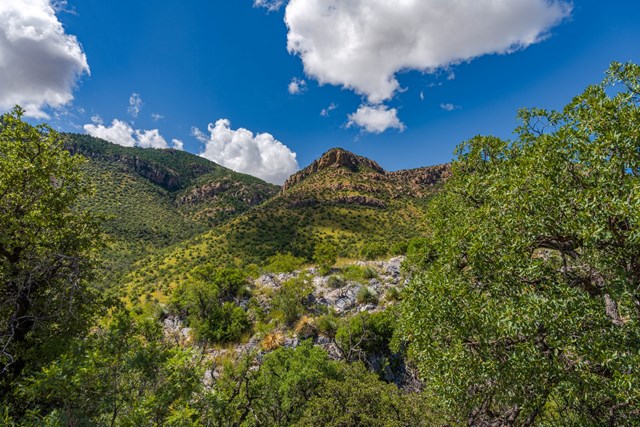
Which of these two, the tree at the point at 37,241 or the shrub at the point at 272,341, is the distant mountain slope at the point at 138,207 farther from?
the tree at the point at 37,241

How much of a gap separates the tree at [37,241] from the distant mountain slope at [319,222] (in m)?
48.4

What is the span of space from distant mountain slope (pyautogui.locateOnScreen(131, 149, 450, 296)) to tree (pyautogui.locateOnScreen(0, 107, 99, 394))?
159ft

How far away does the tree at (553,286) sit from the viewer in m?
6.14

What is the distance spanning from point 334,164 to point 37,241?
159 m

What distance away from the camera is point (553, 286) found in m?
6.83

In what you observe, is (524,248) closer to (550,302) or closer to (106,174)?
(550,302)

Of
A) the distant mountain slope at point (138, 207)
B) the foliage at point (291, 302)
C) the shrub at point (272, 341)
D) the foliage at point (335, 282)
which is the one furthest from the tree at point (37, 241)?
the distant mountain slope at point (138, 207)

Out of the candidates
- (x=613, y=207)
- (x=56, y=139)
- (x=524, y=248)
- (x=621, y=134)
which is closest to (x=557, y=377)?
(x=524, y=248)

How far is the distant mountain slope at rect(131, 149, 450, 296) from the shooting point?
7900 centimetres

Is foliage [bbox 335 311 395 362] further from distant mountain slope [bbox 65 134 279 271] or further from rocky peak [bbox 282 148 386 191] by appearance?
rocky peak [bbox 282 148 386 191]

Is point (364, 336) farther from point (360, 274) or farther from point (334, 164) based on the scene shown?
point (334, 164)

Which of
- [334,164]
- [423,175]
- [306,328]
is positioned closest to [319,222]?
[334,164]

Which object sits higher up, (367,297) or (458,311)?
(458,311)

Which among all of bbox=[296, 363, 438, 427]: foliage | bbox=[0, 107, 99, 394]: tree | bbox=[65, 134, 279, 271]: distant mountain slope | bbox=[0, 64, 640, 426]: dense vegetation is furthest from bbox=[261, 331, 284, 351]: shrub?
bbox=[65, 134, 279, 271]: distant mountain slope
